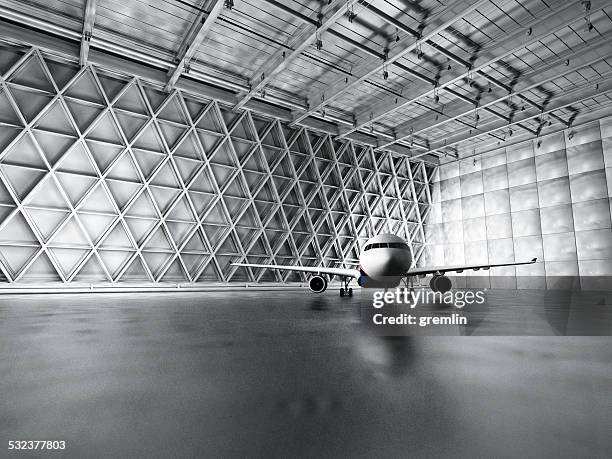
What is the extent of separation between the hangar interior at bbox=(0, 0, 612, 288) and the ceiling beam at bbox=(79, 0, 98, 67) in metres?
0.11

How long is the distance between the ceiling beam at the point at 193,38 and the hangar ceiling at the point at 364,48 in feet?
0.20

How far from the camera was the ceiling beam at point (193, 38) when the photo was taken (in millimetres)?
13867

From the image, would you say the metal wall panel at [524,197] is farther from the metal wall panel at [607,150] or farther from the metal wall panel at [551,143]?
the metal wall panel at [607,150]

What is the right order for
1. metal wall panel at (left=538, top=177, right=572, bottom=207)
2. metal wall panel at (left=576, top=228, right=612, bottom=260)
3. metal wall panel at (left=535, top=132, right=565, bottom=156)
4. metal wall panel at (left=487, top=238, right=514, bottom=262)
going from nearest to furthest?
1. metal wall panel at (left=576, top=228, right=612, bottom=260)
2. metal wall panel at (left=538, top=177, right=572, bottom=207)
3. metal wall panel at (left=535, top=132, right=565, bottom=156)
4. metal wall panel at (left=487, top=238, right=514, bottom=262)

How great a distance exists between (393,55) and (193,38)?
9224 mm

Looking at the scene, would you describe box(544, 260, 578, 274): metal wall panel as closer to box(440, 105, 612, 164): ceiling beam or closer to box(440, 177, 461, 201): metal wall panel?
box(440, 105, 612, 164): ceiling beam

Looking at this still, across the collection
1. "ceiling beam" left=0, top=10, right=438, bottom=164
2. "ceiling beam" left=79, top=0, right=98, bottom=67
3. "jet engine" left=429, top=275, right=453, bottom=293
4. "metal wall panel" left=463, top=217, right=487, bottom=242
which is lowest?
"jet engine" left=429, top=275, right=453, bottom=293


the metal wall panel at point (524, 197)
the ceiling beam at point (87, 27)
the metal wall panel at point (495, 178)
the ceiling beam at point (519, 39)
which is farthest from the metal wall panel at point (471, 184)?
the ceiling beam at point (87, 27)

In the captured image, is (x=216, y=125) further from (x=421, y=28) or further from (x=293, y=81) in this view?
(x=421, y=28)

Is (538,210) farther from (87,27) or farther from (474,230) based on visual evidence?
(87,27)

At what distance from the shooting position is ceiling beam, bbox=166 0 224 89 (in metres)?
13.9

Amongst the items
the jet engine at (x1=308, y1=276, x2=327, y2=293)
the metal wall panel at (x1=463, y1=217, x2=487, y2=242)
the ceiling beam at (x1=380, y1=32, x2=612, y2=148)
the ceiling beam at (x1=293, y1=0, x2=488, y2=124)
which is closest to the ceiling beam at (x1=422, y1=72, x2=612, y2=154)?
the ceiling beam at (x1=380, y1=32, x2=612, y2=148)

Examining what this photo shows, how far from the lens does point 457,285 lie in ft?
102

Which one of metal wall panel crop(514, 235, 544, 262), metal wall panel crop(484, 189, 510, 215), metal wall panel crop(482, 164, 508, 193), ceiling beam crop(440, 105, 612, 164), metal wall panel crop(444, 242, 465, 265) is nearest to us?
ceiling beam crop(440, 105, 612, 164)
